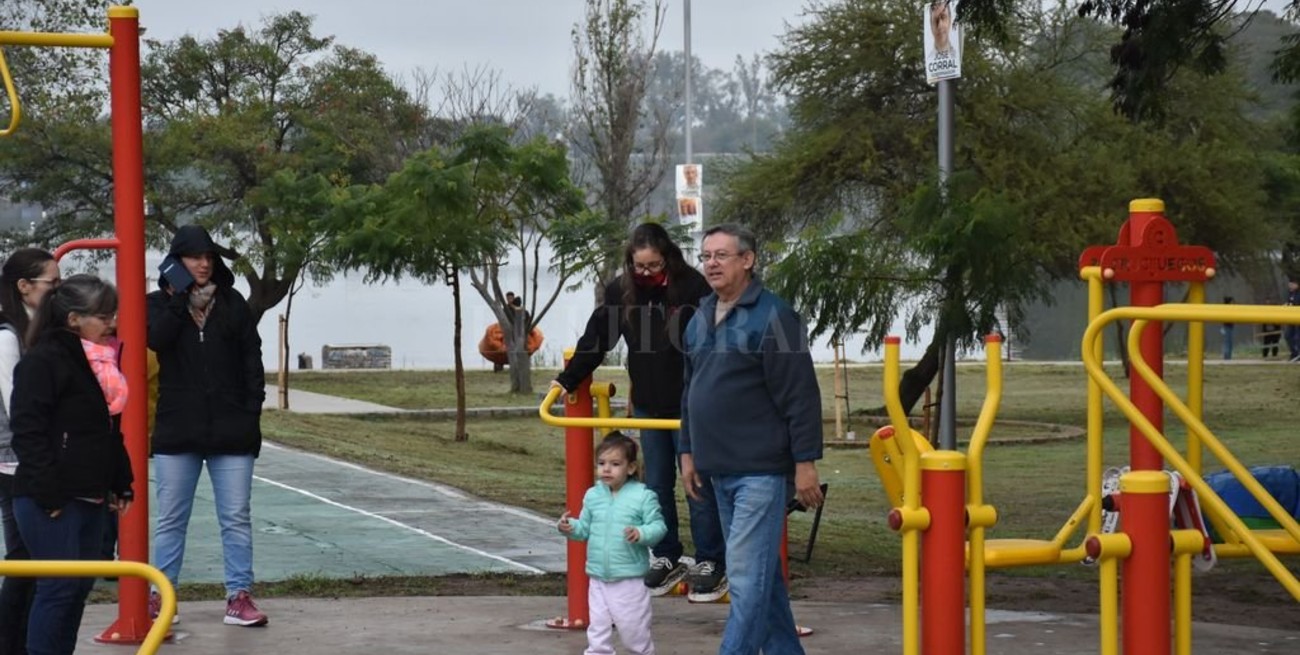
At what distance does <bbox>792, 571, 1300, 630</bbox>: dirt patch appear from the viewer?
30.4 ft

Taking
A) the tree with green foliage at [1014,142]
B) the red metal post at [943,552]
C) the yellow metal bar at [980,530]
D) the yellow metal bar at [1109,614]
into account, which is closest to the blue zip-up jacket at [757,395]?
the yellow metal bar at [980,530]

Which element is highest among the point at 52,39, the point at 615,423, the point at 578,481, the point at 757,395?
the point at 52,39

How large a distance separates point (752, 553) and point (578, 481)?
5.81 feet

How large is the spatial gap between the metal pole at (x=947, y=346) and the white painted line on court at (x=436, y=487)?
303cm

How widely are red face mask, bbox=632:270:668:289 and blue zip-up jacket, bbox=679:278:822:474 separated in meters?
1.94

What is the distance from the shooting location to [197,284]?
8.33 meters

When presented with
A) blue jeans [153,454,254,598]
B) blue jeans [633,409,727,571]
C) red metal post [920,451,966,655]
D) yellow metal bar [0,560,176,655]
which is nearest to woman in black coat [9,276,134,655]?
blue jeans [153,454,254,598]

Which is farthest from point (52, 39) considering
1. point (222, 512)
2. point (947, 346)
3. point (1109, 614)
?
point (947, 346)

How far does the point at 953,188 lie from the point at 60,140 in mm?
24791

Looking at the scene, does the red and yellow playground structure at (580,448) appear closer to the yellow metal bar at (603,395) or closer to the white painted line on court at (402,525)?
the yellow metal bar at (603,395)

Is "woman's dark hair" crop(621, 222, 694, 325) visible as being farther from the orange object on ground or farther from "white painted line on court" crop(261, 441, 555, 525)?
the orange object on ground

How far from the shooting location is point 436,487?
1455cm

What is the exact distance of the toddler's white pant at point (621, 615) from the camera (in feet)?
24.4

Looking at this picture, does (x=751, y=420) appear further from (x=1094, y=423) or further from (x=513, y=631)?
(x=513, y=631)
